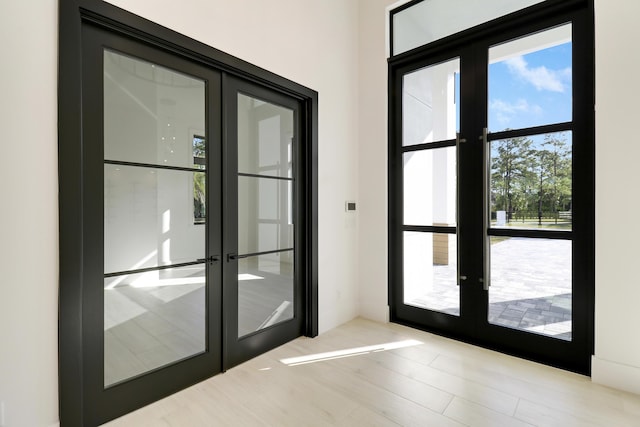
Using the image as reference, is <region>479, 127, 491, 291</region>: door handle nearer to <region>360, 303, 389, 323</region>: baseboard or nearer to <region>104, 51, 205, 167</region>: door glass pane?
<region>360, 303, 389, 323</region>: baseboard

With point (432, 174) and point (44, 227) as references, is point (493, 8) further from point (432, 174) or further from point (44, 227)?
point (44, 227)

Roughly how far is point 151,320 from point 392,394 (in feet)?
5.73

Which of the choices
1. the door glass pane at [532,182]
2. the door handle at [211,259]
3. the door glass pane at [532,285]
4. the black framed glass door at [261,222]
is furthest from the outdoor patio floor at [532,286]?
the door handle at [211,259]

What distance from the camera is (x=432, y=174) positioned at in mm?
3262

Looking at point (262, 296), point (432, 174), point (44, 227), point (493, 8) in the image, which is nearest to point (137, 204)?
point (44, 227)

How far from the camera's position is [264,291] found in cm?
281

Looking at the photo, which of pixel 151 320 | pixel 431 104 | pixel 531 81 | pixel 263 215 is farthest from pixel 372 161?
pixel 151 320

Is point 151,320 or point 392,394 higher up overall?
point 151,320

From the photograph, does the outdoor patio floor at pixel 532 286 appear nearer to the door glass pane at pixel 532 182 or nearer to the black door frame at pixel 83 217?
the door glass pane at pixel 532 182

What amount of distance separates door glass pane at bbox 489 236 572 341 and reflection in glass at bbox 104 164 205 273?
8.59 ft

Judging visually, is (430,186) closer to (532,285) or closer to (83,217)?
(532,285)
